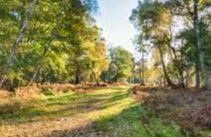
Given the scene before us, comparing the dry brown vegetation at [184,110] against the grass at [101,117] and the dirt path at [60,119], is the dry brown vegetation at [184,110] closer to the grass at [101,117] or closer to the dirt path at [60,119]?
the grass at [101,117]

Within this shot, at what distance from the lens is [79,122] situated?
19.5m

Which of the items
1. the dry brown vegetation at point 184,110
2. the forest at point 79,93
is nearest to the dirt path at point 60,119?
the forest at point 79,93

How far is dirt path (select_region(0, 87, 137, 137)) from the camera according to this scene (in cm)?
1675

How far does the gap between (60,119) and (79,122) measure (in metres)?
1.48

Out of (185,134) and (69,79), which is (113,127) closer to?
(185,134)

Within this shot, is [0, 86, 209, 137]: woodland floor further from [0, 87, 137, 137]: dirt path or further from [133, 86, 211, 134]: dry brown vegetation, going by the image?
[133, 86, 211, 134]: dry brown vegetation

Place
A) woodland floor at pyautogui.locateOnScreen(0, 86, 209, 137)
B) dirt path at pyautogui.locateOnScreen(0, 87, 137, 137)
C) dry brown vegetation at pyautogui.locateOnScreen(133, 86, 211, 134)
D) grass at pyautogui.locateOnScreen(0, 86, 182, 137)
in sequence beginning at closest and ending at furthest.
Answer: dirt path at pyautogui.locateOnScreen(0, 87, 137, 137)
woodland floor at pyautogui.locateOnScreen(0, 86, 209, 137)
grass at pyautogui.locateOnScreen(0, 86, 182, 137)
dry brown vegetation at pyautogui.locateOnScreen(133, 86, 211, 134)

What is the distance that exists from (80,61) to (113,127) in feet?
138

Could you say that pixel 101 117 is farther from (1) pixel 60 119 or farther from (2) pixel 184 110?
(2) pixel 184 110

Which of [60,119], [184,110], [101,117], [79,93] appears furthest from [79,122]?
[79,93]

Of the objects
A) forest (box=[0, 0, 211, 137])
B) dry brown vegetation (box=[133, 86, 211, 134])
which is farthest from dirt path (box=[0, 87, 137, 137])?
dry brown vegetation (box=[133, 86, 211, 134])

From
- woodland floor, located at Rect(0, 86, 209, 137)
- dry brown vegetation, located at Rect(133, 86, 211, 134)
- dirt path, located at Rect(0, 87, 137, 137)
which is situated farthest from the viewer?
dry brown vegetation, located at Rect(133, 86, 211, 134)

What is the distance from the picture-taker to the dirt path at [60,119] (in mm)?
16750

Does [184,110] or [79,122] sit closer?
[79,122]
